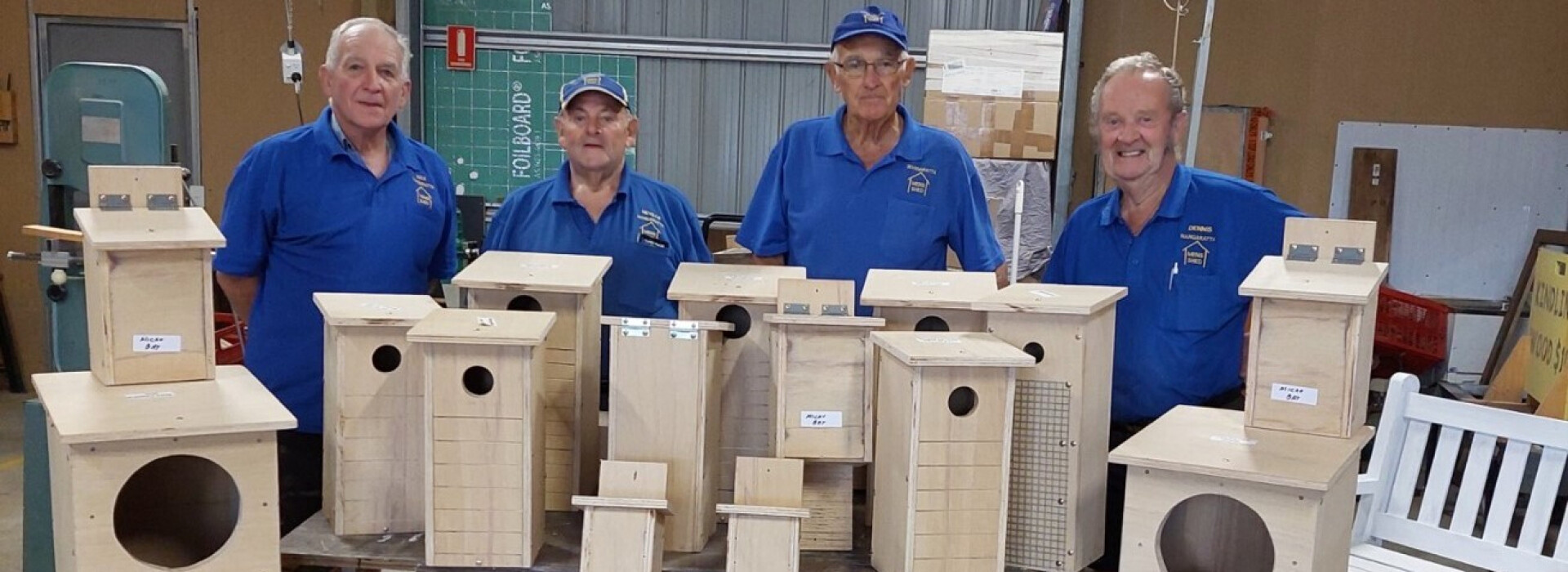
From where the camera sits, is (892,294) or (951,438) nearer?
(951,438)

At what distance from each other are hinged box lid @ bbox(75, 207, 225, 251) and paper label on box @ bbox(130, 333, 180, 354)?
17 centimetres

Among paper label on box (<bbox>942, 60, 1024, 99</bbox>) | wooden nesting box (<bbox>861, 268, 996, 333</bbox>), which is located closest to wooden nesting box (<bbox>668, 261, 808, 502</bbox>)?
wooden nesting box (<bbox>861, 268, 996, 333</bbox>)

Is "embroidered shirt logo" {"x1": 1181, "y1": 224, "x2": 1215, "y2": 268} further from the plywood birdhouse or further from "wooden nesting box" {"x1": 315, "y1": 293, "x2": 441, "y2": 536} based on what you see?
"wooden nesting box" {"x1": 315, "y1": 293, "x2": 441, "y2": 536}

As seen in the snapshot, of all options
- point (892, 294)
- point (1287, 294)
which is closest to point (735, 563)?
point (892, 294)

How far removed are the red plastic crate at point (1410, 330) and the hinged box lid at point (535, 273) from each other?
5.10 m

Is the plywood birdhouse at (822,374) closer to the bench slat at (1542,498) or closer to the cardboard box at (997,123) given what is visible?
the bench slat at (1542,498)

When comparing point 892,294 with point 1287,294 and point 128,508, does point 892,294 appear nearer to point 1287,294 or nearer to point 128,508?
point 1287,294

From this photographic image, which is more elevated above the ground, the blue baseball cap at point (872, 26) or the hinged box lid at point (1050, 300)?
the blue baseball cap at point (872, 26)

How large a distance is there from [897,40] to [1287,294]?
4.05 feet

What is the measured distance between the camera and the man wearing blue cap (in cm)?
288

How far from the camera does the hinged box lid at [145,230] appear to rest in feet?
6.79

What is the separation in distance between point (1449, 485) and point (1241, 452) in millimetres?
1343

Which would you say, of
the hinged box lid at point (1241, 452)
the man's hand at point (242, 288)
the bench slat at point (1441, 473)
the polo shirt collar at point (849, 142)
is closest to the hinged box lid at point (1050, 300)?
the hinged box lid at point (1241, 452)

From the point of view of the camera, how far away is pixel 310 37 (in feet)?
21.8
